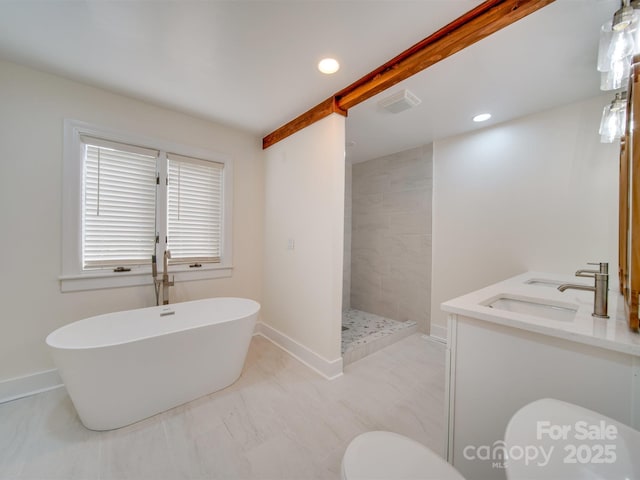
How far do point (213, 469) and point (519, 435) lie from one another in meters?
1.47

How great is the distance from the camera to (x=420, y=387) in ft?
6.51

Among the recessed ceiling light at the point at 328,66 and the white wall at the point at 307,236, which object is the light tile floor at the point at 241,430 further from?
the recessed ceiling light at the point at 328,66

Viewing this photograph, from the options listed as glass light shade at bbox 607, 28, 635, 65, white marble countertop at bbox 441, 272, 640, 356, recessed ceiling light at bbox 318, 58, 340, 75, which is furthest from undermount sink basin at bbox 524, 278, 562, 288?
recessed ceiling light at bbox 318, 58, 340, 75

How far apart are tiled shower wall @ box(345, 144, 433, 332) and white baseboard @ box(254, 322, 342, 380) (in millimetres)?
1544

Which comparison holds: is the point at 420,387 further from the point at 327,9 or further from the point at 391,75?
the point at 327,9

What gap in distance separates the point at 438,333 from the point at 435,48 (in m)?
2.86

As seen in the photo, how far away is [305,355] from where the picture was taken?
2.34 meters

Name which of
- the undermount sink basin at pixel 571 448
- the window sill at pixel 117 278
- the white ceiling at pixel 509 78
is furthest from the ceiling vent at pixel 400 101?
the window sill at pixel 117 278

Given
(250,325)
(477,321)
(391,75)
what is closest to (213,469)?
(250,325)

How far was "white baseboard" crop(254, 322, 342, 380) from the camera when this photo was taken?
212 centimetres

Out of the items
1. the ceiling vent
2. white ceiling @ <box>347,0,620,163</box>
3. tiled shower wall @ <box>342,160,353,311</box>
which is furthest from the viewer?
tiled shower wall @ <box>342,160,353,311</box>

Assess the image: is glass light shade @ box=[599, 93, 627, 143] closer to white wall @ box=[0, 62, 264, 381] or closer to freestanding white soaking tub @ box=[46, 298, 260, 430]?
freestanding white soaking tub @ box=[46, 298, 260, 430]

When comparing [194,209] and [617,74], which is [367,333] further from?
[617,74]

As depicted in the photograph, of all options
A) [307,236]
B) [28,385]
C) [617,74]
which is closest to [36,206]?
[28,385]
